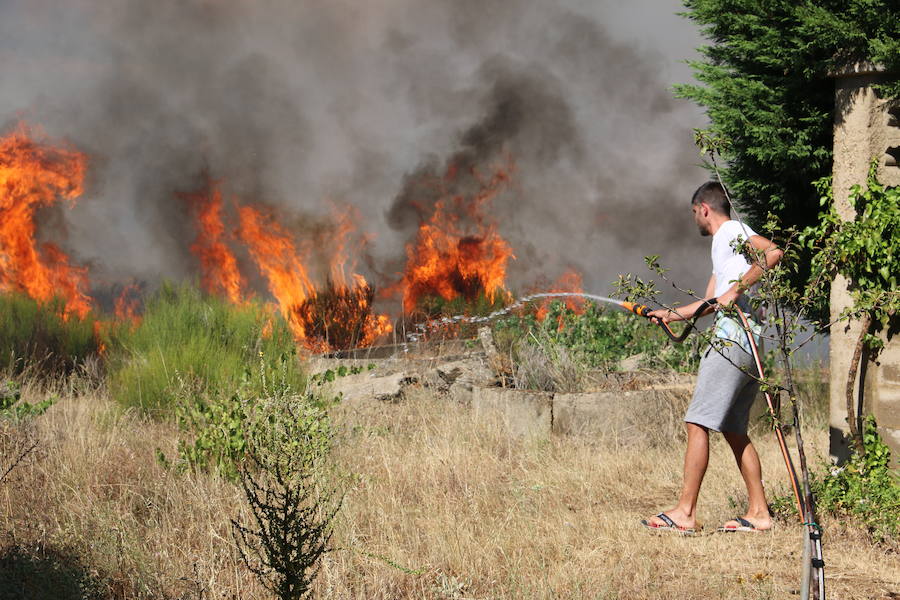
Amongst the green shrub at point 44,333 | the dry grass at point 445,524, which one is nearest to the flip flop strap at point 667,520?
the dry grass at point 445,524

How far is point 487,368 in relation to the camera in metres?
8.88

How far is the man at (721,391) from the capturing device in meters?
4.52

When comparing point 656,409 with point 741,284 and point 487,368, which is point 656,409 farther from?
point 741,284

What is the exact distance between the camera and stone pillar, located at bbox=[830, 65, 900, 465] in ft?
16.5

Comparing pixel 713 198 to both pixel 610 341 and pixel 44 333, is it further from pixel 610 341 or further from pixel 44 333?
pixel 44 333

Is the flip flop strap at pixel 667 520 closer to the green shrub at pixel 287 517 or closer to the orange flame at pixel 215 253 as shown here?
the green shrub at pixel 287 517

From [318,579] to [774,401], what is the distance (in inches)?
100

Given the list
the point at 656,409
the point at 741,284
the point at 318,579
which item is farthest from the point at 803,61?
the point at 318,579

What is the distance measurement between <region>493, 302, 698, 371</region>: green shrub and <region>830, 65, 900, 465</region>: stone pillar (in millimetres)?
2603

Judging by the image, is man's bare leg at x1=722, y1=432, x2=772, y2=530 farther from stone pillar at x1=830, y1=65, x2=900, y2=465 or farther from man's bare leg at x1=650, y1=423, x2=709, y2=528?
stone pillar at x1=830, y1=65, x2=900, y2=465

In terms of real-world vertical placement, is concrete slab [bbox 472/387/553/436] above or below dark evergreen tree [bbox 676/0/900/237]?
below

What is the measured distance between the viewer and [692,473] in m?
4.66

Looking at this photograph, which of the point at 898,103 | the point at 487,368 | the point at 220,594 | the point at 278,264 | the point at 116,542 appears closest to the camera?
the point at 220,594

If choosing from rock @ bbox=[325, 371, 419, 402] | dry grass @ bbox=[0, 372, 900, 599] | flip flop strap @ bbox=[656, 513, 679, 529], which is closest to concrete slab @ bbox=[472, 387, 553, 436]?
dry grass @ bbox=[0, 372, 900, 599]
